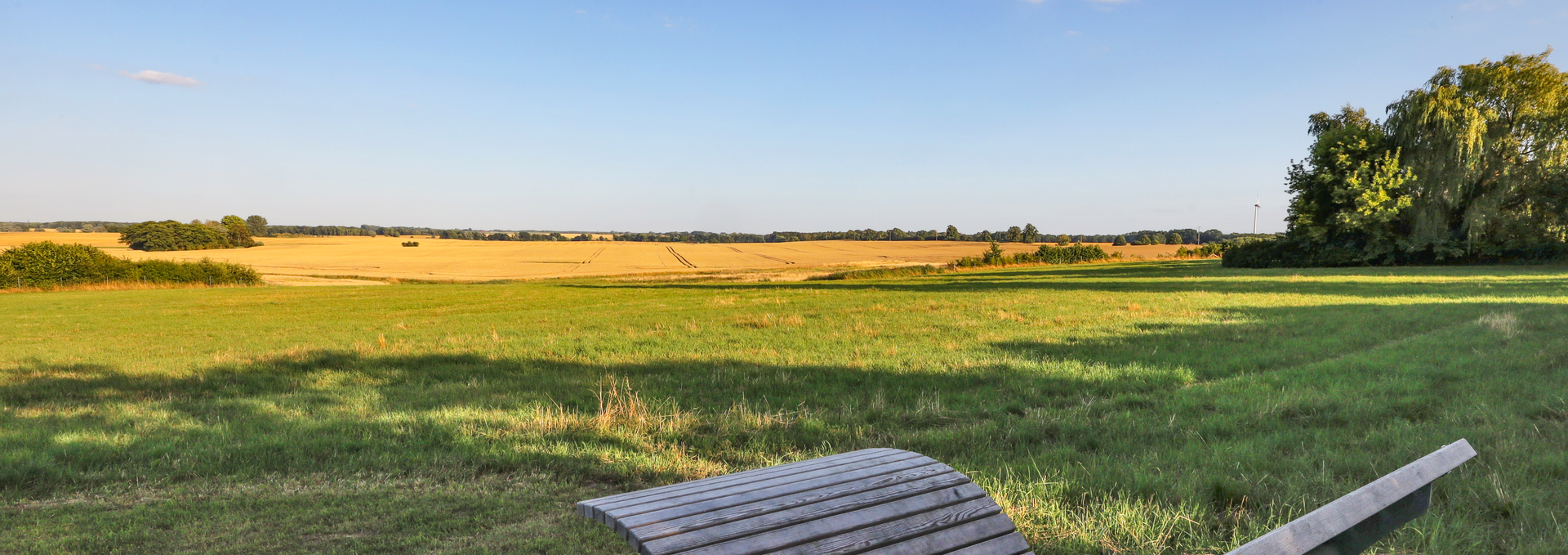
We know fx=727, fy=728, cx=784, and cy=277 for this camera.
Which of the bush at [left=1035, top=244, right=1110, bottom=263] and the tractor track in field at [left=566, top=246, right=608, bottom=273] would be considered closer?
the bush at [left=1035, top=244, right=1110, bottom=263]

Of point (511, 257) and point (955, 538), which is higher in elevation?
point (955, 538)

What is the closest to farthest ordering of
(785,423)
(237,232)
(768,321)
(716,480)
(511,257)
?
(716,480) → (785,423) → (768,321) → (511,257) → (237,232)

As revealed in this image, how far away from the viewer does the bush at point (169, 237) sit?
289 feet

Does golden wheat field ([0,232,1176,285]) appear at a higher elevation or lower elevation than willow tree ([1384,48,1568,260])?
lower

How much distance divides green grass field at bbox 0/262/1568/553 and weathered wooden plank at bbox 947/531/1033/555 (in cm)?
126

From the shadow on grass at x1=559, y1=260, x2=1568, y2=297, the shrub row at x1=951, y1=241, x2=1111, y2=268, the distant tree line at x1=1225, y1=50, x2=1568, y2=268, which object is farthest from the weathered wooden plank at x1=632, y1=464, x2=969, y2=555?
the shrub row at x1=951, y1=241, x2=1111, y2=268

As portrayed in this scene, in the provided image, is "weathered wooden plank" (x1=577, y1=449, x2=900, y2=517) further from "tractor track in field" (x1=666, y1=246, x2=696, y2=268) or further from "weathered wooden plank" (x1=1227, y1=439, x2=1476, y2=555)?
"tractor track in field" (x1=666, y1=246, x2=696, y2=268)

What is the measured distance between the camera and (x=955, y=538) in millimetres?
2627

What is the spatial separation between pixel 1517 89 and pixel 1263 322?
1447 inches

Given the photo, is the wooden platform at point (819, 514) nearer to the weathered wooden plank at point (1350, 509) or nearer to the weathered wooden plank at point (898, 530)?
the weathered wooden plank at point (898, 530)

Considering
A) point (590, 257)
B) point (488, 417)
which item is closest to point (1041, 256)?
point (590, 257)

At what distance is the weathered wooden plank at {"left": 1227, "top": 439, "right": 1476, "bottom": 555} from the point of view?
178 centimetres

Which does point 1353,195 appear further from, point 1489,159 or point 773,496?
point 773,496

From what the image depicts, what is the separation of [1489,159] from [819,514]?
49078 millimetres
